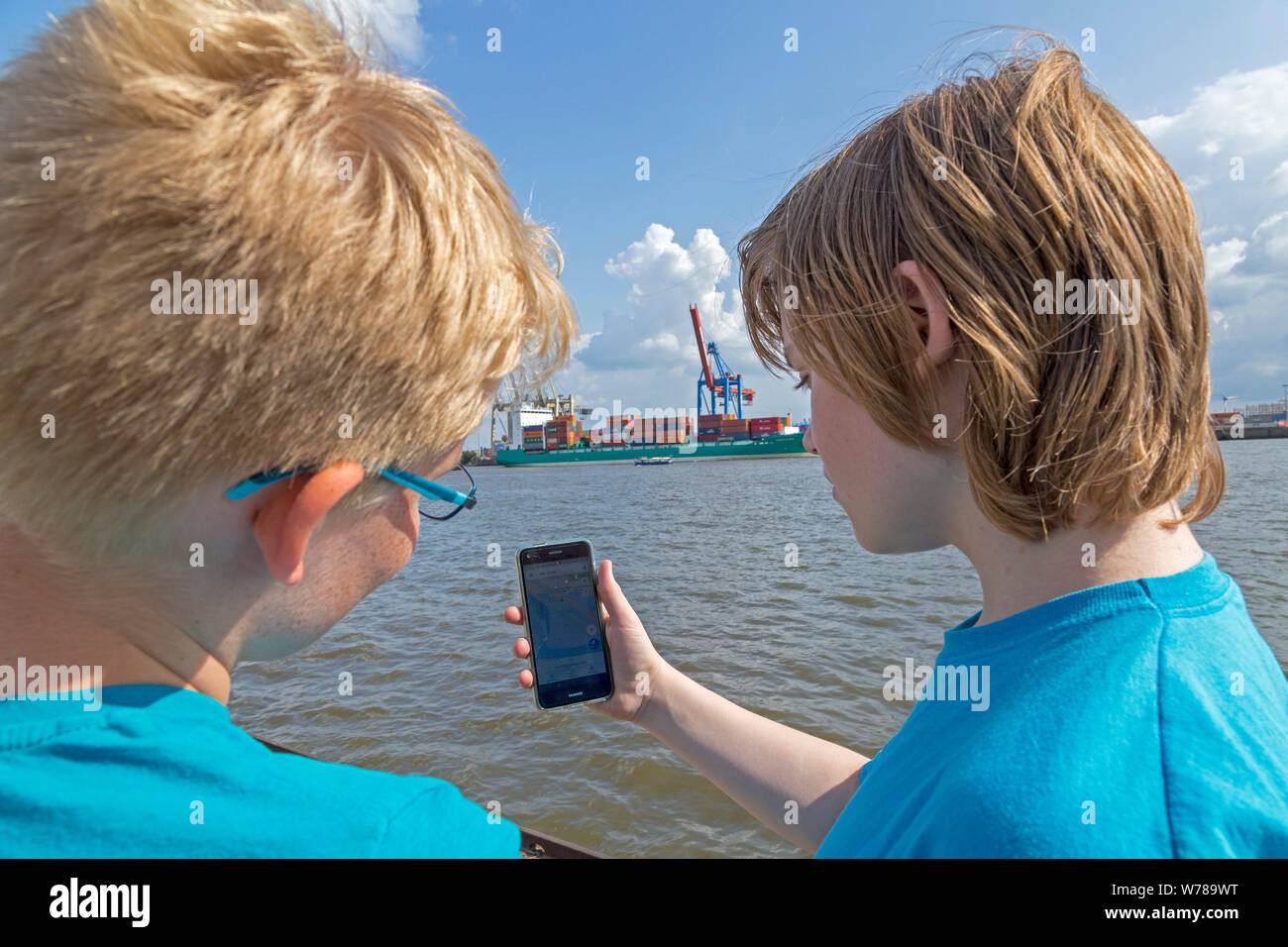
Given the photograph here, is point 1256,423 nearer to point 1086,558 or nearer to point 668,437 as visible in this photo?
point 668,437

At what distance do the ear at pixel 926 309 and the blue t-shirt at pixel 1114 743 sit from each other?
372 millimetres

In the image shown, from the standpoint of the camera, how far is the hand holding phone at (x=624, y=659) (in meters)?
1.77

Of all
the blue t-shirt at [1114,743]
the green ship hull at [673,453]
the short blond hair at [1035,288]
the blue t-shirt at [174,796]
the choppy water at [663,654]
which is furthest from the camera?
the green ship hull at [673,453]

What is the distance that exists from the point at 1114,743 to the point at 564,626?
1469 mm

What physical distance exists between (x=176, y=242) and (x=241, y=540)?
298 mm

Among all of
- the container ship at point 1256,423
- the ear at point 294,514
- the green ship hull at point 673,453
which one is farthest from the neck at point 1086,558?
the container ship at point 1256,423

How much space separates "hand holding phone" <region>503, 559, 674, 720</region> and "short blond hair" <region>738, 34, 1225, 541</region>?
984 millimetres

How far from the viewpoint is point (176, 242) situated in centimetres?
61

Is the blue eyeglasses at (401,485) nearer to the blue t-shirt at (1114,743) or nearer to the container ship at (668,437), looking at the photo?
the blue t-shirt at (1114,743)

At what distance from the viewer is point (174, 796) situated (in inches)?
23.0

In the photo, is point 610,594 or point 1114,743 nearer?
point 1114,743

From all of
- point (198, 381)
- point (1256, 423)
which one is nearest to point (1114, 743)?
point (198, 381)
